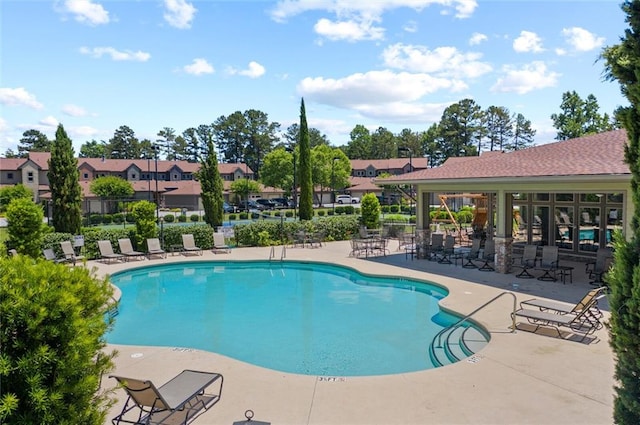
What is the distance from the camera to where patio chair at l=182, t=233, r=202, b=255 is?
19.7 metres

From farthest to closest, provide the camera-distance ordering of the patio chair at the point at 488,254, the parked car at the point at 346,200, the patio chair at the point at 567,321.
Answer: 1. the parked car at the point at 346,200
2. the patio chair at the point at 488,254
3. the patio chair at the point at 567,321

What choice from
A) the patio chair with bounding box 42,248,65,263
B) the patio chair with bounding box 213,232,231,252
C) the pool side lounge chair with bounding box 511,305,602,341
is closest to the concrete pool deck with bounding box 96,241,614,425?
the pool side lounge chair with bounding box 511,305,602,341

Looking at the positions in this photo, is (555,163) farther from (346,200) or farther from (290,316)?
(346,200)

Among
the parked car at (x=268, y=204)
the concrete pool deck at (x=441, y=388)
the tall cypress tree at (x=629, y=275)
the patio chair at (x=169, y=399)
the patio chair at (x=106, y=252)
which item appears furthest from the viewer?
the parked car at (x=268, y=204)

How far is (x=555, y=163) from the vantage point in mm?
14062

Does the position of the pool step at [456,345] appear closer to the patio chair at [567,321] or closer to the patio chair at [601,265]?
the patio chair at [567,321]

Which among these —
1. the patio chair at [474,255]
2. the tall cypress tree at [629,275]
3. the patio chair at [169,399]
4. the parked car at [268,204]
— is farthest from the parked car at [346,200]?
the tall cypress tree at [629,275]

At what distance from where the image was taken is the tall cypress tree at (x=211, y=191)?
23.0 meters

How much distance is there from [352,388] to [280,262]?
12.3 m

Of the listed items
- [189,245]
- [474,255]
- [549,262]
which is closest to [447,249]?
[474,255]

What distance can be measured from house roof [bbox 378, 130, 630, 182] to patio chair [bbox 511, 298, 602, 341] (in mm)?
A: 4122

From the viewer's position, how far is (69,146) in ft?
62.4

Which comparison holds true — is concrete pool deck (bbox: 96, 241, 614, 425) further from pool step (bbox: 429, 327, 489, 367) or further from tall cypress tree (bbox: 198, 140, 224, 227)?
tall cypress tree (bbox: 198, 140, 224, 227)

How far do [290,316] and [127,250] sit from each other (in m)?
9.83
